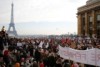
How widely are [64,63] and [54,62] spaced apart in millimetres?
1345

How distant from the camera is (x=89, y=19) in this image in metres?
73.6

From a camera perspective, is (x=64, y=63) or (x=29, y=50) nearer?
(x=64, y=63)

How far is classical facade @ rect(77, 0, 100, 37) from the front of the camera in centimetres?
6806

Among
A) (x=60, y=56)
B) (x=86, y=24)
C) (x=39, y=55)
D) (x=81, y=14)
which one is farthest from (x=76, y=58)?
(x=81, y=14)

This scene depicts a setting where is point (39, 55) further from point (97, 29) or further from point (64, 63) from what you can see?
point (97, 29)

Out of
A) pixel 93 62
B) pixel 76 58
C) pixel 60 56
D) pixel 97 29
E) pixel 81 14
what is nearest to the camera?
pixel 93 62

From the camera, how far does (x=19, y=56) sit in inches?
890

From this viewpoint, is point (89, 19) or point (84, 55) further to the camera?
point (89, 19)

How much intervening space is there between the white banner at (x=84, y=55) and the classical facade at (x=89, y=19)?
51.5 m

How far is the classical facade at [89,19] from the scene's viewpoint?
6806cm

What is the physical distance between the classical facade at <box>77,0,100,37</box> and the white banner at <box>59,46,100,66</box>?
51496 mm

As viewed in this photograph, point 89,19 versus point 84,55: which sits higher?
point 89,19

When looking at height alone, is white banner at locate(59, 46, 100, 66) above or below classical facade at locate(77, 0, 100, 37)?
below

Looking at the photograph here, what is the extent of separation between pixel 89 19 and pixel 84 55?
60106mm
